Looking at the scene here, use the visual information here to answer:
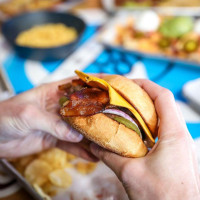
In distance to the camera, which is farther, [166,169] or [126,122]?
[126,122]

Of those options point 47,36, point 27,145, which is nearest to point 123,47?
point 47,36

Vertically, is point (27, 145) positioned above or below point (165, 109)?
below

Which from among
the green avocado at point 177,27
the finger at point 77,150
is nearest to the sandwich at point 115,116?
the finger at point 77,150

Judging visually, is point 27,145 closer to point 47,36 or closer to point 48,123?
point 48,123

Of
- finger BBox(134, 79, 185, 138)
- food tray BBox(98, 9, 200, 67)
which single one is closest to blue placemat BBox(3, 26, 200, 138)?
food tray BBox(98, 9, 200, 67)

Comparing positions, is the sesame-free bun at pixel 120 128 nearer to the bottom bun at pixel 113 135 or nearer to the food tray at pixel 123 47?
the bottom bun at pixel 113 135

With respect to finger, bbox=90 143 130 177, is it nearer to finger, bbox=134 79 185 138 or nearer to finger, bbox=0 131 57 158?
finger, bbox=134 79 185 138
